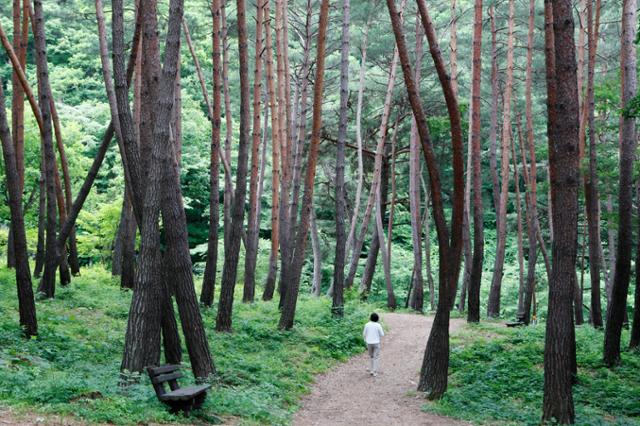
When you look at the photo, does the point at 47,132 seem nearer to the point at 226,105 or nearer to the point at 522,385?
the point at 226,105

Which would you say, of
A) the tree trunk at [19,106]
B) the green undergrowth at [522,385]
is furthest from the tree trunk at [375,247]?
the tree trunk at [19,106]

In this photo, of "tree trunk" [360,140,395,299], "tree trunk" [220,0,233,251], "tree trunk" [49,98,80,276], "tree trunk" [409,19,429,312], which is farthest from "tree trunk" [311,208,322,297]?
"tree trunk" [49,98,80,276]

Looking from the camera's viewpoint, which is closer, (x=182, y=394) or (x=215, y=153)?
(x=182, y=394)

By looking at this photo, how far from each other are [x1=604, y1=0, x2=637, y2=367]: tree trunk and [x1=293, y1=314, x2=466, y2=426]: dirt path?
3.72 metres

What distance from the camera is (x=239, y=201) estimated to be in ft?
49.2

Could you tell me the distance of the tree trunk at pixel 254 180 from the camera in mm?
17469

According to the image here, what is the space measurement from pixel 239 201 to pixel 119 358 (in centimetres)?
479

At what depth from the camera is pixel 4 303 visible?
14.5 metres

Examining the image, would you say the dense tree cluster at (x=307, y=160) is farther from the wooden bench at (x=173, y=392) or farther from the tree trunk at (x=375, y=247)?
the wooden bench at (x=173, y=392)

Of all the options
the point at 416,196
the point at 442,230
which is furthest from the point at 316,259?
the point at 442,230

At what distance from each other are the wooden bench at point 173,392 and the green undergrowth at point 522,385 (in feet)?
13.6

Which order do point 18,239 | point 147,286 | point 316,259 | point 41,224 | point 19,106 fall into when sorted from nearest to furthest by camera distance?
point 147,286 < point 18,239 < point 41,224 < point 19,106 < point 316,259

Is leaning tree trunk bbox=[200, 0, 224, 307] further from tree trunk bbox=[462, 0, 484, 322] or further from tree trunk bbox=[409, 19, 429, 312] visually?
tree trunk bbox=[409, 19, 429, 312]

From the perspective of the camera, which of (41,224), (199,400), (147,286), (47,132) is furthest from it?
(41,224)
